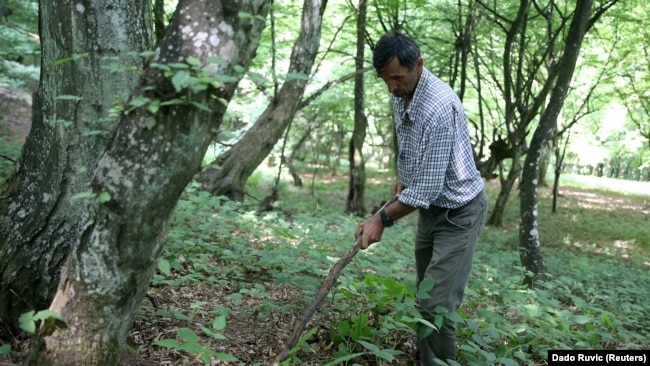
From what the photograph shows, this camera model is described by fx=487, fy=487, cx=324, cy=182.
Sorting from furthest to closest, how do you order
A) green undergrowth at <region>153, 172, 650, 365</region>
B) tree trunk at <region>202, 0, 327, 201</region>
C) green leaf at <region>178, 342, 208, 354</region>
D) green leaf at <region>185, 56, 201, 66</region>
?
1. tree trunk at <region>202, 0, 327, 201</region>
2. green undergrowth at <region>153, 172, 650, 365</region>
3. green leaf at <region>178, 342, 208, 354</region>
4. green leaf at <region>185, 56, 201, 66</region>

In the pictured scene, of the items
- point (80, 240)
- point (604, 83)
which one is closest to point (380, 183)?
point (604, 83)

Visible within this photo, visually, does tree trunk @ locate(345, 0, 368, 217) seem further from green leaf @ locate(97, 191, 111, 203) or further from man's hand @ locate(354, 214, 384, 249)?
green leaf @ locate(97, 191, 111, 203)

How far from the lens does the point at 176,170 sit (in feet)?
6.03

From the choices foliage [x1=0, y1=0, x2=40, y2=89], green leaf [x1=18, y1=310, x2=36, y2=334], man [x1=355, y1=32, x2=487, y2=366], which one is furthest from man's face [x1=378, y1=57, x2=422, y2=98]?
foliage [x1=0, y1=0, x2=40, y2=89]

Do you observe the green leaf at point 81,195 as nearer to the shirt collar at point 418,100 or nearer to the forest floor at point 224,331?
the forest floor at point 224,331

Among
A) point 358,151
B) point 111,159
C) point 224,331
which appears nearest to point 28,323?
point 111,159

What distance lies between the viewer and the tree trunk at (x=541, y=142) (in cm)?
647

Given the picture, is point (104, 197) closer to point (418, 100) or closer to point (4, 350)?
point (4, 350)

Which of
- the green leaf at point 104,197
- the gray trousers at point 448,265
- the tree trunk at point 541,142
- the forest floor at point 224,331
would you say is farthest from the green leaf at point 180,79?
the tree trunk at point 541,142

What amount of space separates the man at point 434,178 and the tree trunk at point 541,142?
156 inches

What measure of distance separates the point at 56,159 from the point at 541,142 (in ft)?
19.7

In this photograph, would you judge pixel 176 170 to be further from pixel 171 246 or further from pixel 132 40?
pixel 171 246

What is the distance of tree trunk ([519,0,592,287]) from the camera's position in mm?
6473

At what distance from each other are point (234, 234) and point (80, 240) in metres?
3.92
